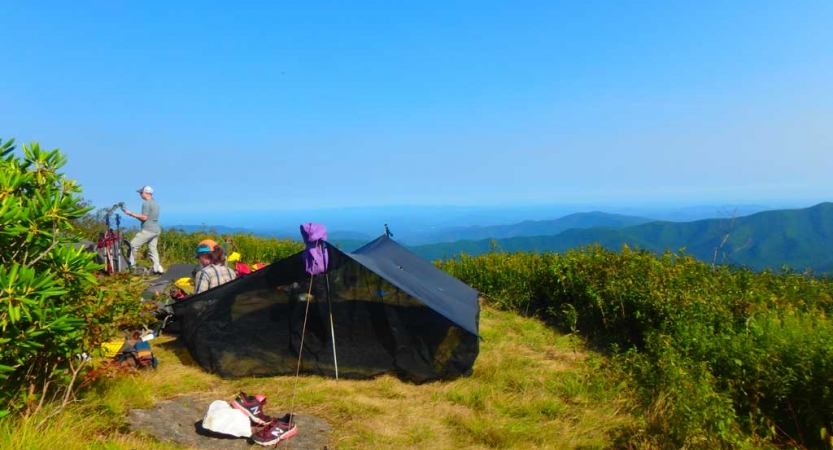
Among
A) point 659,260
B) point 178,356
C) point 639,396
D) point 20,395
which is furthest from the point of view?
point 659,260

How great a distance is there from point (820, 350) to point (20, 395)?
670 centimetres

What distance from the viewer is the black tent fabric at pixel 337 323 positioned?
5641 mm

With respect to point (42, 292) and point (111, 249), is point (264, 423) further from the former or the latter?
point (111, 249)

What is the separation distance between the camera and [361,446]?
4000 millimetres

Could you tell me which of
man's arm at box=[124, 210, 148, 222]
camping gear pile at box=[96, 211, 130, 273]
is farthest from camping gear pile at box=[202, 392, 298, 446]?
man's arm at box=[124, 210, 148, 222]

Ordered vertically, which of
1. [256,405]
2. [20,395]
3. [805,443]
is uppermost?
[20,395]

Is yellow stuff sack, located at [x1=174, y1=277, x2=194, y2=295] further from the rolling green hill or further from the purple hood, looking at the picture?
the rolling green hill

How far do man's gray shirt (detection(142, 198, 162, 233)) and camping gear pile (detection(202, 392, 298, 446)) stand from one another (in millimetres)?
7462

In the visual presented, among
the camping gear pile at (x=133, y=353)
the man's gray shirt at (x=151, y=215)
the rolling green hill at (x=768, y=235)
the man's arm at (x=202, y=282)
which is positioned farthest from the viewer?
the rolling green hill at (x=768, y=235)

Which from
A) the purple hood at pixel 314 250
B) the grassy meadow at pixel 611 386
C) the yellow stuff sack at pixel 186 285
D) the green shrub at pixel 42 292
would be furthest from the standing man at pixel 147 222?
the green shrub at pixel 42 292

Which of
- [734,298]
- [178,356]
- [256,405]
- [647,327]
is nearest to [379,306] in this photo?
[256,405]

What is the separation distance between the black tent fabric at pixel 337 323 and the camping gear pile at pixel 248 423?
1437 mm

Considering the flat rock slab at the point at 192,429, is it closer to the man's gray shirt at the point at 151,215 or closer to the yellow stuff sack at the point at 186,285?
the yellow stuff sack at the point at 186,285

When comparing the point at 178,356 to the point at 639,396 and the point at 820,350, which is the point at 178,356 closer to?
the point at 639,396
